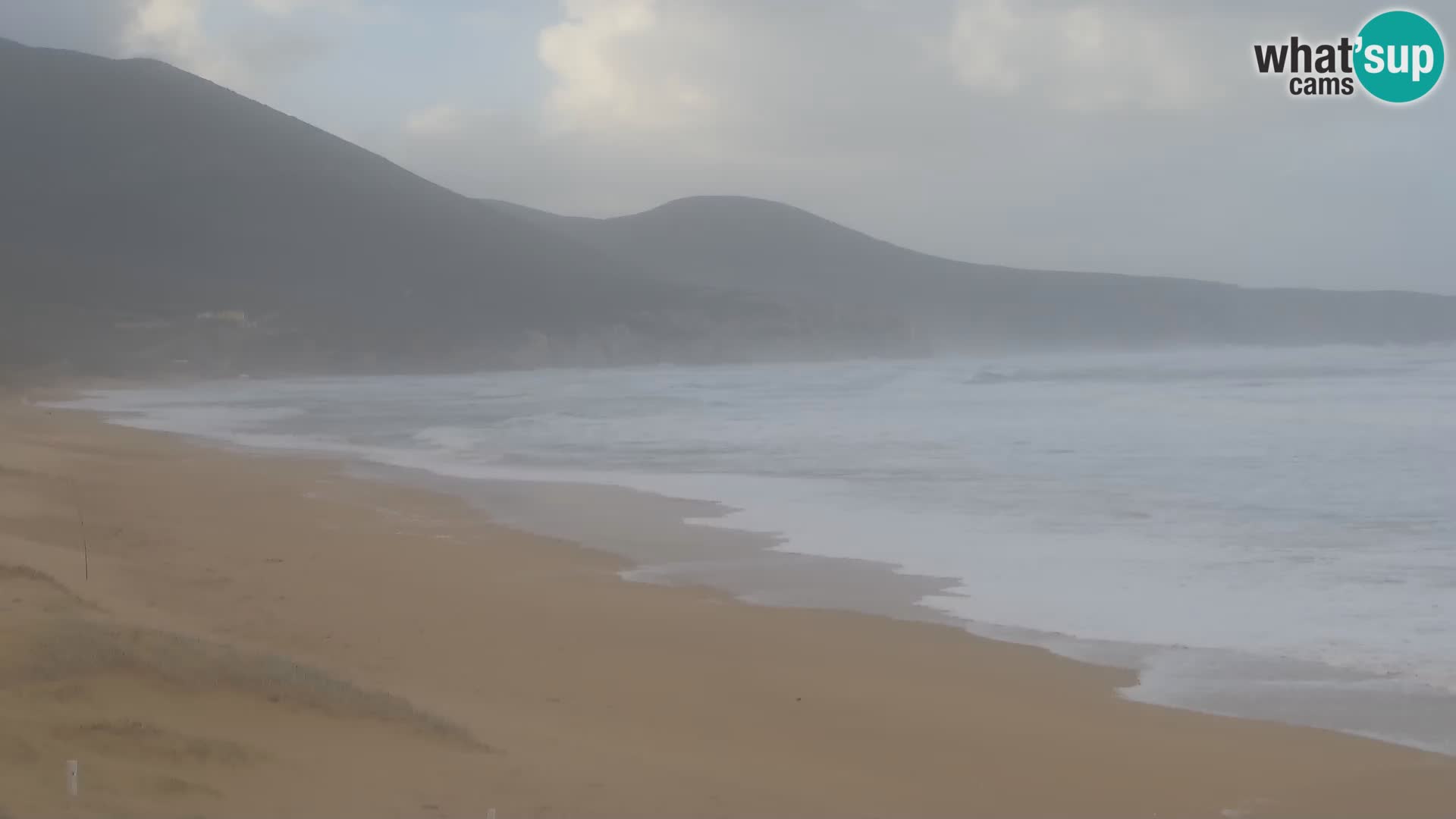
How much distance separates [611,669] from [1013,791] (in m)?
2.26

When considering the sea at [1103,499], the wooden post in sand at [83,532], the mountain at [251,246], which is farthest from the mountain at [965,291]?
the wooden post in sand at [83,532]

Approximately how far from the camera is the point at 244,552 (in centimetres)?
929

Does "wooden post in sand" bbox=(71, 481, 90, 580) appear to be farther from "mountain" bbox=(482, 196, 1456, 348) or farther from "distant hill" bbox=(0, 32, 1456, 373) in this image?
"mountain" bbox=(482, 196, 1456, 348)

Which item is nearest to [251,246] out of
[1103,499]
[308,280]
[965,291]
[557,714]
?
[308,280]

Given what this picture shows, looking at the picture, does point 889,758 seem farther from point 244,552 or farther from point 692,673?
point 244,552

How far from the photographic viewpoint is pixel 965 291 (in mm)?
142750

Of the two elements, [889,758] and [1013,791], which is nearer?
[1013,791]

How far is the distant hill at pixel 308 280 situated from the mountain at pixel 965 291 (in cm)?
52

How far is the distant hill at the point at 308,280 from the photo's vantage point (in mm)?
73500

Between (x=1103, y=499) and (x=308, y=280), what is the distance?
85047 millimetres

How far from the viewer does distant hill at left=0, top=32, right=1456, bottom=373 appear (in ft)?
241

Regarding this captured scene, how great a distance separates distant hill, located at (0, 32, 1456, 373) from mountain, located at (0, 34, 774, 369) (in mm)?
194

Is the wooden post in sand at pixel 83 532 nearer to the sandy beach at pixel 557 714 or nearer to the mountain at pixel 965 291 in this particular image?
the sandy beach at pixel 557 714

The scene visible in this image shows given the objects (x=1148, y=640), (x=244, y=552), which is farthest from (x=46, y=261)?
(x=1148, y=640)
